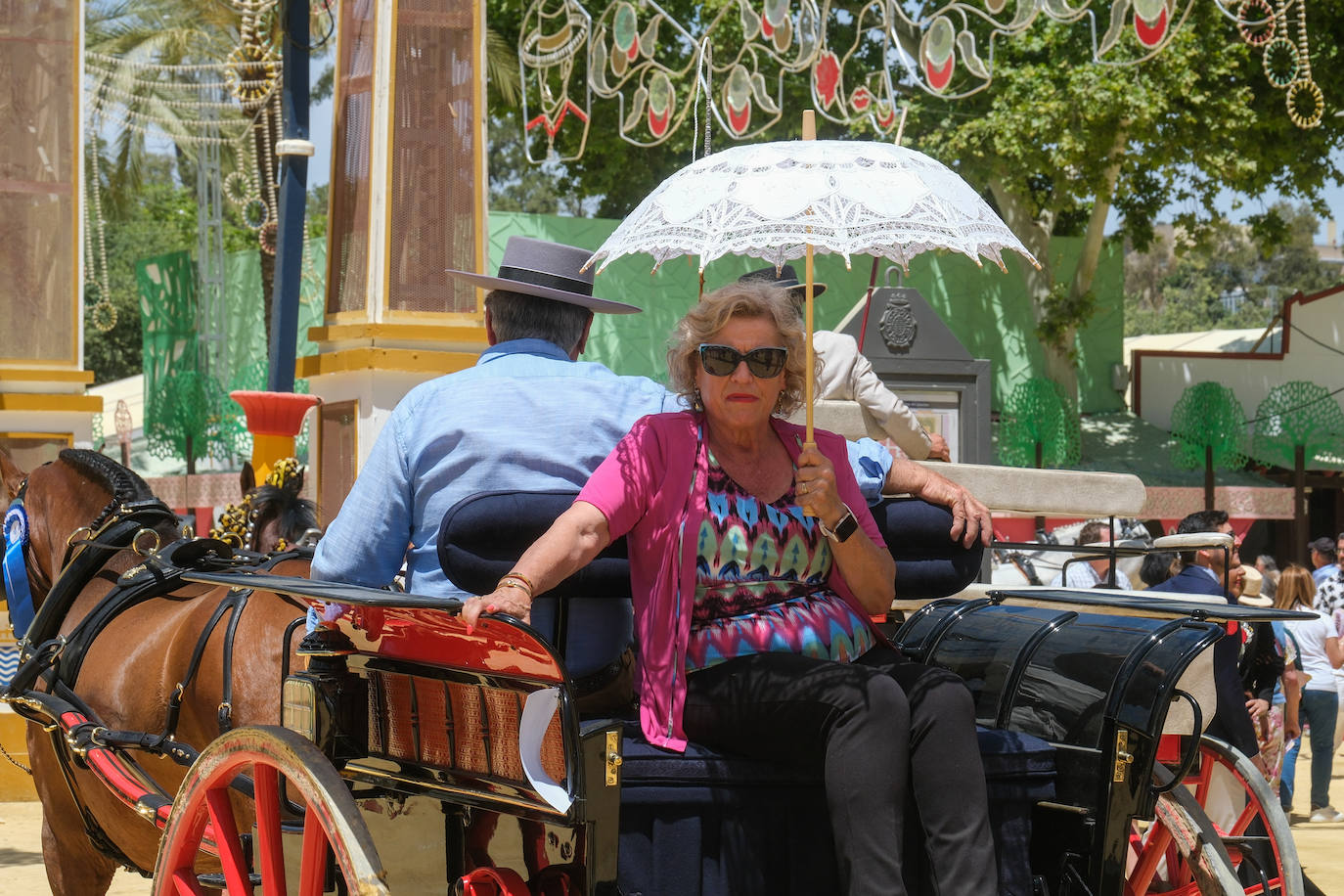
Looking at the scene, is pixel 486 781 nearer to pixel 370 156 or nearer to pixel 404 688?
pixel 404 688

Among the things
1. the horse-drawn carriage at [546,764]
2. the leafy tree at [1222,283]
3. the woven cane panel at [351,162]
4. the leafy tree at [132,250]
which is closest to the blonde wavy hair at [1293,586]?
the woven cane panel at [351,162]

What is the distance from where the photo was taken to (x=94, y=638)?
4520 mm

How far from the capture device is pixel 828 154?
11.3ft

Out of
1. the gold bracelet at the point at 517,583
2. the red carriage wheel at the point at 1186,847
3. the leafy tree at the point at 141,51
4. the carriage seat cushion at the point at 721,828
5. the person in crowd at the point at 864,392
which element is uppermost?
the leafy tree at the point at 141,51

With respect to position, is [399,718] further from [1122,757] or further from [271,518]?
[271,518]

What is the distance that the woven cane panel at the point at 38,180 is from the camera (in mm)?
9672

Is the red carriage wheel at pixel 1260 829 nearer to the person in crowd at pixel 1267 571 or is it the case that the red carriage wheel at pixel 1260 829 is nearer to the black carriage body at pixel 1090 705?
the black carriage body at pixel 1090 705

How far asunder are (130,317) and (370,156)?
33277 mm

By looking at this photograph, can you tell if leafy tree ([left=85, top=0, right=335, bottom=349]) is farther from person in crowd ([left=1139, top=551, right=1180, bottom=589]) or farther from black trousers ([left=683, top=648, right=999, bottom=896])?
black trousers ([left=683, top=648, right=999, bottom=896])

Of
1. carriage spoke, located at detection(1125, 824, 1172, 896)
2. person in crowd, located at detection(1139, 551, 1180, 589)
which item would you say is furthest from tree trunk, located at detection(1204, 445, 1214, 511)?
carriage spoke, located at detection(1125, 824, 1172, 896)

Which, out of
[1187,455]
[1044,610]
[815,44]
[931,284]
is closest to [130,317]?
[931,284]

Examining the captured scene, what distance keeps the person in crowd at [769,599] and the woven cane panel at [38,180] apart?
291 inches

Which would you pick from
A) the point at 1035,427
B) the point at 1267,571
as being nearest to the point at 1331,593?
the point at 1267,571

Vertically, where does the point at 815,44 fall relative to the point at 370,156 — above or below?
above
